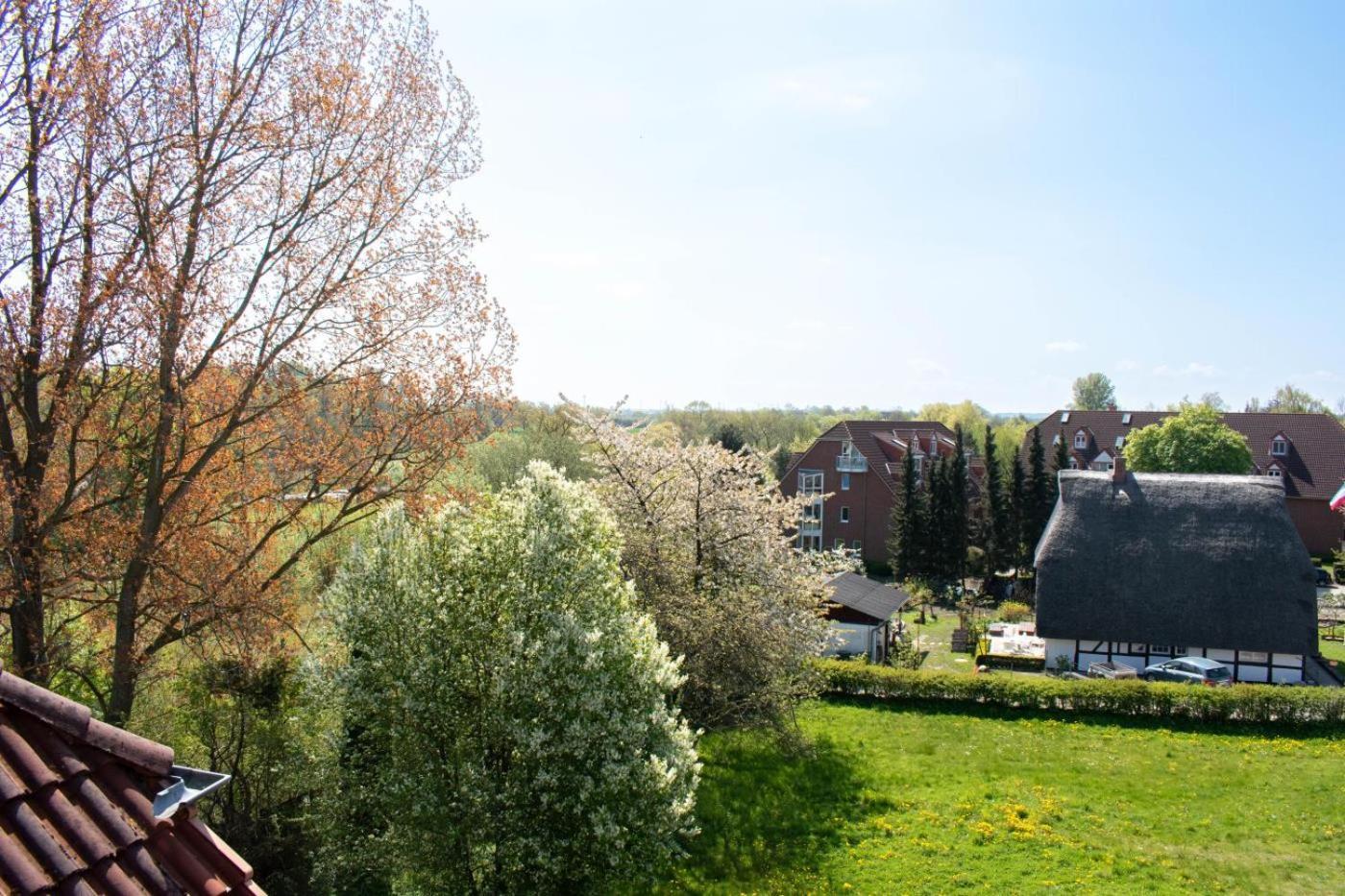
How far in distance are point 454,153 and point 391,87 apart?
1.12 m

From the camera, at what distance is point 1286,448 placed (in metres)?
50.2

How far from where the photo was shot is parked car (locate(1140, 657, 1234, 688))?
25422 millimetres

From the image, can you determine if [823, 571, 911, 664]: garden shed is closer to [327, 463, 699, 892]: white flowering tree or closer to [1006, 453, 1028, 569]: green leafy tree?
[1006, 453, 1028, 569]: green leafy tree

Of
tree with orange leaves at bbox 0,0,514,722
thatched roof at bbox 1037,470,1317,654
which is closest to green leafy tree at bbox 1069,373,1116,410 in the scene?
thatched roof at bbox 1037,470,1317,654

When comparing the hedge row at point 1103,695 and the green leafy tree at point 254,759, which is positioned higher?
the green leafy tree at point 254,759

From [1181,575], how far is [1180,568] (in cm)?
29

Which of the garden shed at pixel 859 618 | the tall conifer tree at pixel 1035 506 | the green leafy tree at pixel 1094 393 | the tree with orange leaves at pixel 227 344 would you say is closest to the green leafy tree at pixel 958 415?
the green leafy tree at pixel 1094 393

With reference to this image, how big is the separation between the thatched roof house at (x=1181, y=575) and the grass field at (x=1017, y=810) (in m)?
6.08

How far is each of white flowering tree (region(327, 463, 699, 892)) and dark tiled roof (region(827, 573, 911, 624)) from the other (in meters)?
18.0

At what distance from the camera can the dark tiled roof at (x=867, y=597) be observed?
2888cm

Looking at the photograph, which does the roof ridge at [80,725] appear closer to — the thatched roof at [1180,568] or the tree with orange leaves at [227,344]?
the tree with orange leaves at [227,344]

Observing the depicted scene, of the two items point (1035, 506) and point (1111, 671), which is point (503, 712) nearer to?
point (1111, 671)

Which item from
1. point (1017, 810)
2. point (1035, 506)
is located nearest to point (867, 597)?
point (1017, 810)

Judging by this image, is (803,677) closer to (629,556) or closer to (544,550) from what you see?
(629,556)
